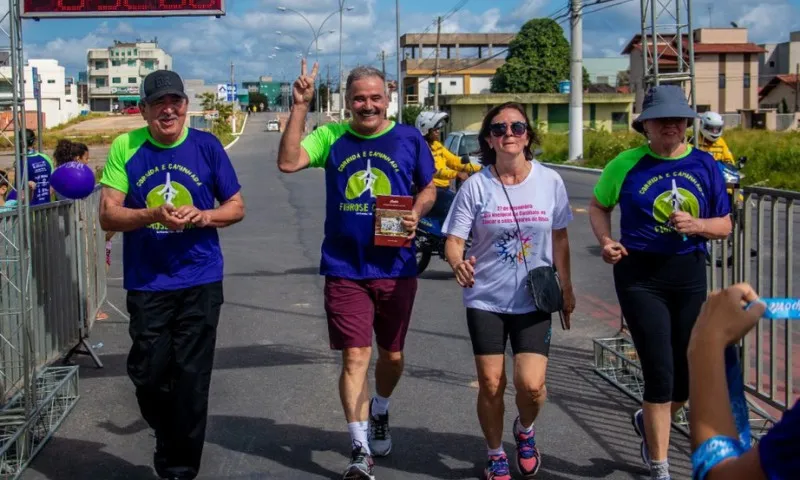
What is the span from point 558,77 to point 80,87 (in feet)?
283

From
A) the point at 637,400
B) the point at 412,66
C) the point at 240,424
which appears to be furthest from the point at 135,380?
the point at 412,66

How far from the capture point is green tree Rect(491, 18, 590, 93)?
87.4 meters

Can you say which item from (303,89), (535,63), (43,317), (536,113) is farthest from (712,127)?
(535,63)

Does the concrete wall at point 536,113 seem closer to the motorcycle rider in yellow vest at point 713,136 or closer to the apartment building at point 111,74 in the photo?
the motorcycle rider in yellow vest at point 713,136

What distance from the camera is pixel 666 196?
16.4ft

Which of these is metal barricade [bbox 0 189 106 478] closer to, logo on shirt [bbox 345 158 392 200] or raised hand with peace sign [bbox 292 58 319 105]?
raised hand with peace sign [bbox 292 58 319 105]

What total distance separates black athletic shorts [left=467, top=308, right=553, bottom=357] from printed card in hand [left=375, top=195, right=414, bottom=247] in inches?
21.1

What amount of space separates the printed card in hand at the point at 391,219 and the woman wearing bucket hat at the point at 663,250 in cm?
103

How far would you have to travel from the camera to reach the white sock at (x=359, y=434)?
5.22m

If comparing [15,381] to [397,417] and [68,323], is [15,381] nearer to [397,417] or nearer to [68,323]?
[68,323]

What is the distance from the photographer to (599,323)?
9.43 meters

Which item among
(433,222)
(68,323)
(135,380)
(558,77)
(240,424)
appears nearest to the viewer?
(135,380)

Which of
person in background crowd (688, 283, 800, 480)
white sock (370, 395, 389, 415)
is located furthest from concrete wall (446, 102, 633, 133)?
person in background crowd (688, 283, 800, 480)

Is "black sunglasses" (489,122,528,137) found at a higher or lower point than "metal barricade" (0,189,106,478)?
higher
